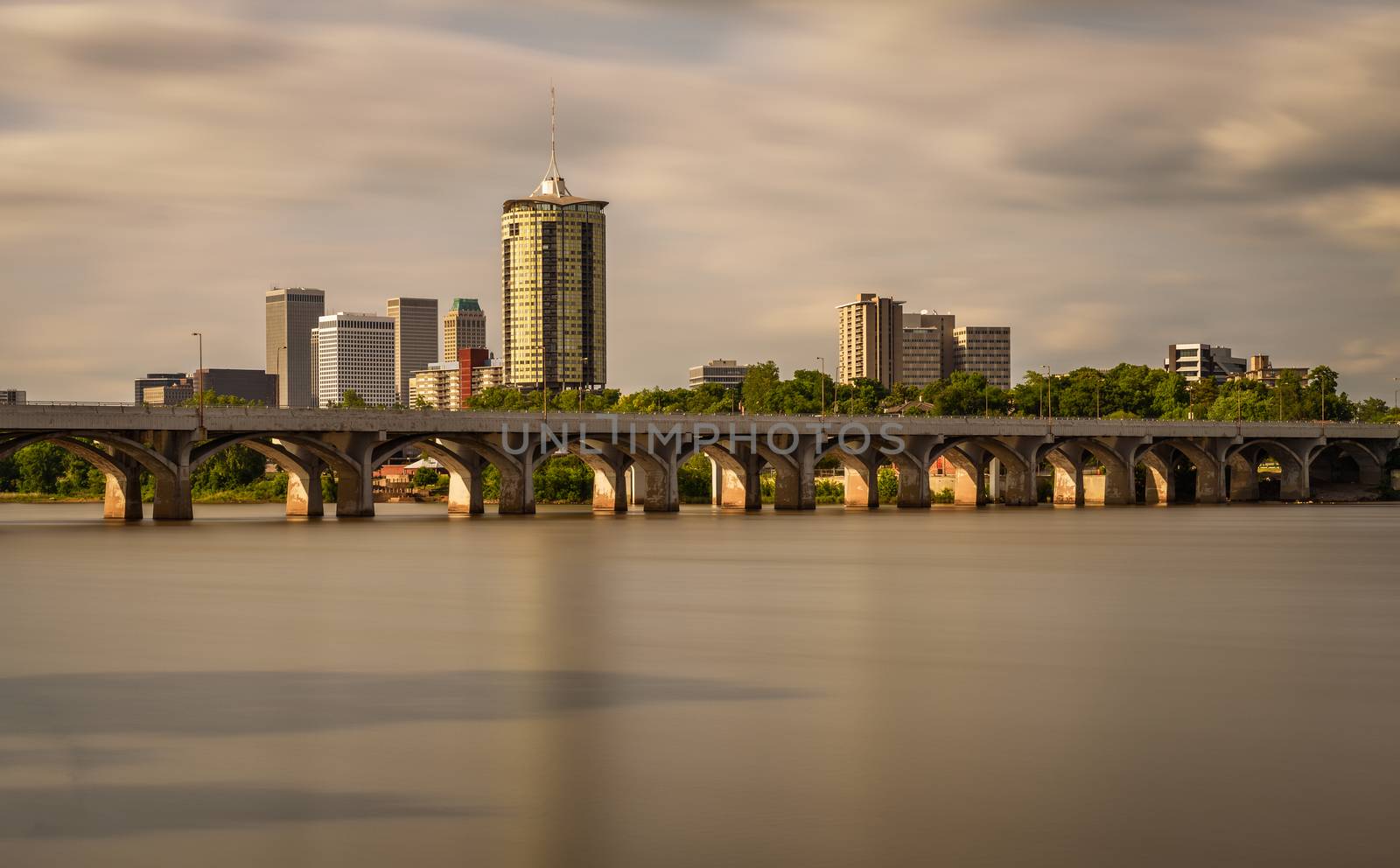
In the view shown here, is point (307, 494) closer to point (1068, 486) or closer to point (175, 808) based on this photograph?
point (1068, 486)

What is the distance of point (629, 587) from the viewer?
3912 cm

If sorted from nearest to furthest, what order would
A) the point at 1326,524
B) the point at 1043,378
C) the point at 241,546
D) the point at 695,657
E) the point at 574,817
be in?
1. the point at 574,817
2. the point at 695,657
3. the point at 241,546
4. the point at 1326,524
5. the point at 1043,378

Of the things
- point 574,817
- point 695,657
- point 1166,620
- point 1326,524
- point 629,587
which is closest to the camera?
point 574,817

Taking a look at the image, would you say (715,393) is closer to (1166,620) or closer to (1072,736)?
(1166,620)

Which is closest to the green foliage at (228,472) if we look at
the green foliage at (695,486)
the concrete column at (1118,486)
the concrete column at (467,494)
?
the green foliage at (695,486)

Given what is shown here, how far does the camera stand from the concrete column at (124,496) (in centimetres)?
8144

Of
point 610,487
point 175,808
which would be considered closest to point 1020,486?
point 610,487

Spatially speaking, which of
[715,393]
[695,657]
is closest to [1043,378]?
[715,393]

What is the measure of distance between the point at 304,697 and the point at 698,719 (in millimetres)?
5869

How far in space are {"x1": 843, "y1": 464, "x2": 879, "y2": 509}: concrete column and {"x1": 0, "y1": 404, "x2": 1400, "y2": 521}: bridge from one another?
147mm

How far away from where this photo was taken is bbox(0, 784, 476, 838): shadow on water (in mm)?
13953

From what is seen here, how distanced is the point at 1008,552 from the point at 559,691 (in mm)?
34874

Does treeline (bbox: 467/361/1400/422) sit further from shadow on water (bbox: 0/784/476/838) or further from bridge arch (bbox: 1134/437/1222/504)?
shadow on water (bbox: 0/784/476/838)

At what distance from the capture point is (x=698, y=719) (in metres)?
19.5
